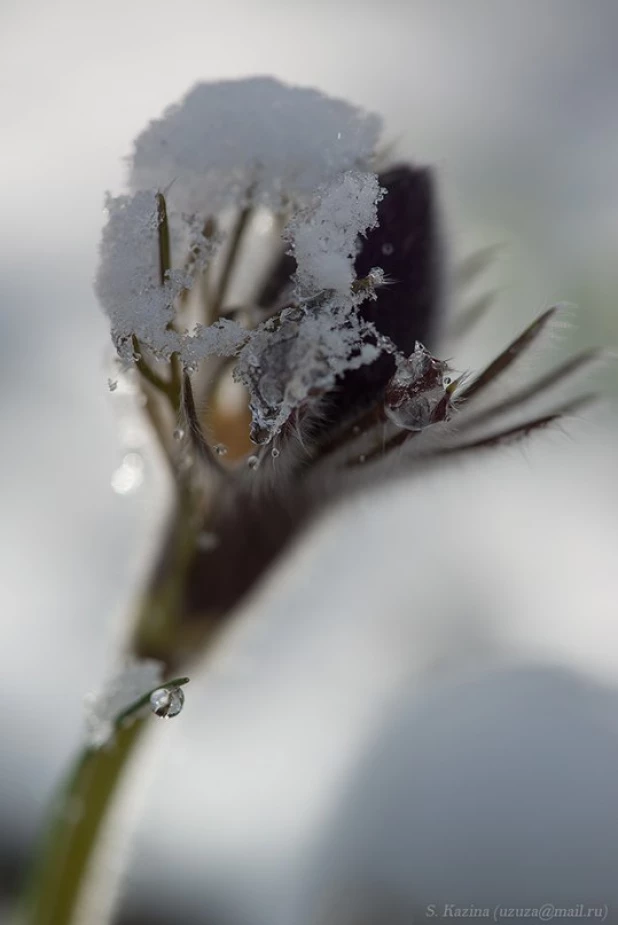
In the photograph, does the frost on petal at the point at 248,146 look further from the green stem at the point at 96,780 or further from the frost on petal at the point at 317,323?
the green stem at the point at 96,780

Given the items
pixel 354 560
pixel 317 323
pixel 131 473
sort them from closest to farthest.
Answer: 1. pixel 317 323
2. pixel 131 473
3. pixel 354 560

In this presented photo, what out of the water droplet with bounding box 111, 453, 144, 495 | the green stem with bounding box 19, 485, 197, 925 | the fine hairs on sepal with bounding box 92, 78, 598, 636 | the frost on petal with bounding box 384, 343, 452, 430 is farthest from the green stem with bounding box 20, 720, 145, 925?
the frost on petal with bounding box 384, 343, 452, 430

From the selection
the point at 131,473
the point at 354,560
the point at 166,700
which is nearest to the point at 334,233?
the point at 166,700

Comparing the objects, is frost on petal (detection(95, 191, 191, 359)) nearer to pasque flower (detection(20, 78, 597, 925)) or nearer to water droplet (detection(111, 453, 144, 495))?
pasque flower (detection(20, 78, 597, 925))

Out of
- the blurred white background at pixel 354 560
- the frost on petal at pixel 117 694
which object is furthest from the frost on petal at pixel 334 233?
the frost on petal at pixel 117 694

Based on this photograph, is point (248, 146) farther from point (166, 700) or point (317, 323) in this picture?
point (166, 700)

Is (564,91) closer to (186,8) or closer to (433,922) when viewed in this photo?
(186,8)

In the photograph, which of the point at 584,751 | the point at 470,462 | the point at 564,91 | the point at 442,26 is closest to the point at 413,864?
the point at 584,751
